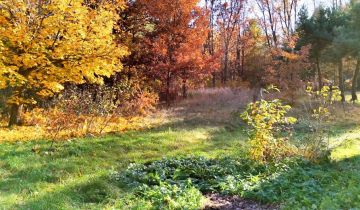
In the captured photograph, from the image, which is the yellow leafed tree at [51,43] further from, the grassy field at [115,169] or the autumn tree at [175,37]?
the autumn tree at [175,37]

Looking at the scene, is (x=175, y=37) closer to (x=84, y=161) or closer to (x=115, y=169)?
(x=84, y=161)

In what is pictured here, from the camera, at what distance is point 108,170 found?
24.2ft

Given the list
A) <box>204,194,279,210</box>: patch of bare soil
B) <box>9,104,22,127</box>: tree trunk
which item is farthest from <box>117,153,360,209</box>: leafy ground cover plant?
<box>9,104,22,127</box>: tree trunk

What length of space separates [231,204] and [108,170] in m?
2.78

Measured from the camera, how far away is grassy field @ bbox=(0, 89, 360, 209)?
552 cm

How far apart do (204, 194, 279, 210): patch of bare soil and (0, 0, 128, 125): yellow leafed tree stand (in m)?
5.85

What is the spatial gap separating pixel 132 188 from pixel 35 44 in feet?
17.3

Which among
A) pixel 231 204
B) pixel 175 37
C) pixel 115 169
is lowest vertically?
pixel 231 204

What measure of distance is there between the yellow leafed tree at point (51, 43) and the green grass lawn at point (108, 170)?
2082 millimetres

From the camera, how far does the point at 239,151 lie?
384 inches

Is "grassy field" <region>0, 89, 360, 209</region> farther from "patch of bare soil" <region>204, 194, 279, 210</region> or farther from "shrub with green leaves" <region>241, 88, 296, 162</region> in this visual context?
"shrub with green leaves" <region>241, 88, 296, 162</region>

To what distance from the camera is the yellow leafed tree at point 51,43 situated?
9242 millimetres

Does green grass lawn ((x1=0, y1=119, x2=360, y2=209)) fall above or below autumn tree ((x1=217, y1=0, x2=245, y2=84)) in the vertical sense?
below

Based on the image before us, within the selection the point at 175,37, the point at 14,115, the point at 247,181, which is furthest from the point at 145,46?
the point at 247,181
